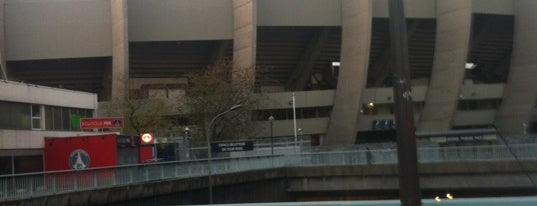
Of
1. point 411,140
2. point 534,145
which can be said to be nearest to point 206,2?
point 534,145

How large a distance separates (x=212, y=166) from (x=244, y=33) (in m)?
23.2

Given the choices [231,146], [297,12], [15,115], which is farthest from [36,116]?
[297,12]

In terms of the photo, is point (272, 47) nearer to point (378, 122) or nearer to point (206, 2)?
point (206, 2)

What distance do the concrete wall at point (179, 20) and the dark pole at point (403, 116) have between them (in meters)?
48.6

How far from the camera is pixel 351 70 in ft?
184

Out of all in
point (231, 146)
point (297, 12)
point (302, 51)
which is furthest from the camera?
point (302, 51)

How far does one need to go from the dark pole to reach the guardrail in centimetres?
1176

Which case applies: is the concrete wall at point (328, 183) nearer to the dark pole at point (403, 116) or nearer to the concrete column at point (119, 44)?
the dark pole at point (403, 116)

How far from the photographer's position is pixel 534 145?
29.1 meters

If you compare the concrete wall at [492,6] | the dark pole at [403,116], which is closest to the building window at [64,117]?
the dark pole at [403,116]

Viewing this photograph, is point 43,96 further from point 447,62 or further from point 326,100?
point 447,62

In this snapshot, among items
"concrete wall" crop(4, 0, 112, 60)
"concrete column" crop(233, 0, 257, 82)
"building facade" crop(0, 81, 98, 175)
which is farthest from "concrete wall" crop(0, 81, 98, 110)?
"concrete wall" crop(4, 0, 112, 60)

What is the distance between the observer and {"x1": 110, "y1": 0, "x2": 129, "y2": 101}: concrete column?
49.5 m

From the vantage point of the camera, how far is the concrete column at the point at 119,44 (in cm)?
4947
